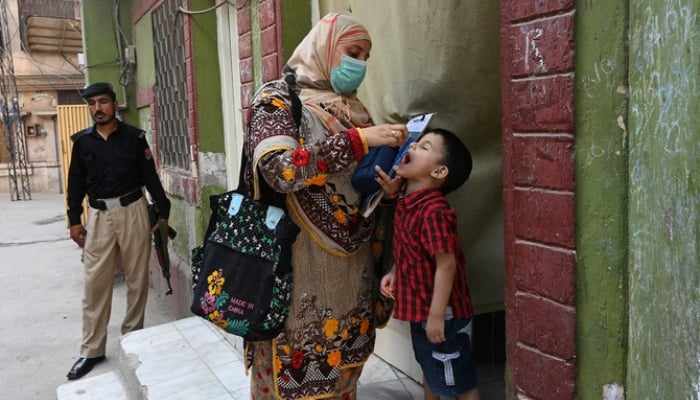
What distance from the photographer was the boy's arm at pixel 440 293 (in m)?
1.79

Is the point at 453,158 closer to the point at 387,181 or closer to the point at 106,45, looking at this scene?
the point at 387,181

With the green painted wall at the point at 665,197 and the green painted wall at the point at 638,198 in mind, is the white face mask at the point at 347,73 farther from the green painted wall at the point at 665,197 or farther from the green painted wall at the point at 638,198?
the green painted wall at the point at 665,197

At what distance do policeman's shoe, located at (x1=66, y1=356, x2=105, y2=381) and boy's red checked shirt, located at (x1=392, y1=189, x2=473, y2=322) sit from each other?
334cm

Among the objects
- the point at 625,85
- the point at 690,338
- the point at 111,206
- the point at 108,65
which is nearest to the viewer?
the point at 690,338

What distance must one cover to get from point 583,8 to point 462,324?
A: 41.4 inches

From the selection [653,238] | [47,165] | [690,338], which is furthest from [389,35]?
[47,165]

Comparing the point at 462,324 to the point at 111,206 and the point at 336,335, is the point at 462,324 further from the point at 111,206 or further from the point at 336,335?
the point at 111,206

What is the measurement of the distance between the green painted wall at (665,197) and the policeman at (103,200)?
3.83 meters

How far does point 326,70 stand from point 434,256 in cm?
66

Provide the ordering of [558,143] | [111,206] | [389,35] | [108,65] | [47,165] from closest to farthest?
[558,143] → [389,35] → [111,206] → [108,65] → [47,165]

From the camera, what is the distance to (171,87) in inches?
223

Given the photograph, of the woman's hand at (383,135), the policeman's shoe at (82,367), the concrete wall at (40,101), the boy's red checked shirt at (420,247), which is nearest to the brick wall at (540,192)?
the boy's red checked shirt at (420,247)

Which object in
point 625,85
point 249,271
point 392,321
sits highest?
point 625,85

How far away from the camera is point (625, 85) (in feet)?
4.20
